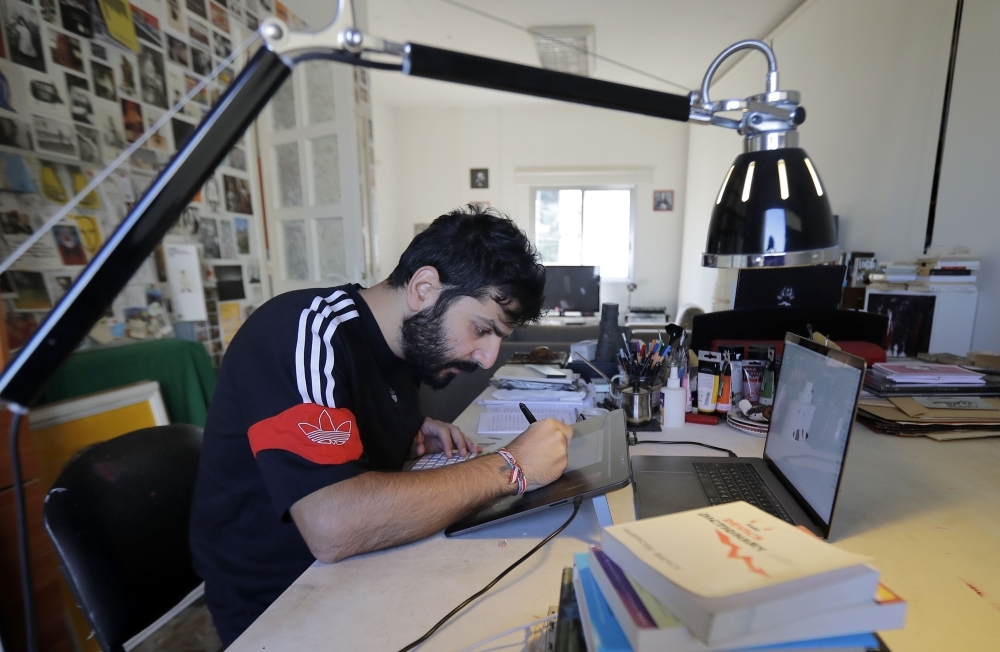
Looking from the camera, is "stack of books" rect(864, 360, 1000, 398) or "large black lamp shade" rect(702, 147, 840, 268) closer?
"large black lamp shade" rect(702, 147, 840, 268)

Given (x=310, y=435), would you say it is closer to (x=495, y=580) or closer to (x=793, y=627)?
(x=495, y=580)

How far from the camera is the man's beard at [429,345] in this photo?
991 mm

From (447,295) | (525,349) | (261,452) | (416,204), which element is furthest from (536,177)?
(261,452)

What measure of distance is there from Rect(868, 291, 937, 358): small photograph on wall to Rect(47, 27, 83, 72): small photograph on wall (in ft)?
9.81

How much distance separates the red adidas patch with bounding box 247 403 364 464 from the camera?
0.72 metres

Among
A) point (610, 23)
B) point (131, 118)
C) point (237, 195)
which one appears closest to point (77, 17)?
point (131, 118)

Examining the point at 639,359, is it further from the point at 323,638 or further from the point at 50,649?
the point at 50,649

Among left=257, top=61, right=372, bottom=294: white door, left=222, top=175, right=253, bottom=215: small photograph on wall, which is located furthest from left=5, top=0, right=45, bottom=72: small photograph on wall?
left=257, top=61, right=372, bottom=294: white door

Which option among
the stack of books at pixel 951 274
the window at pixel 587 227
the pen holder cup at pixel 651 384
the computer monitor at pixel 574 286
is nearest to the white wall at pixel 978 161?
the stack of books at pixel 951 274

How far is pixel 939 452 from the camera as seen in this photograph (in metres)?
1.00

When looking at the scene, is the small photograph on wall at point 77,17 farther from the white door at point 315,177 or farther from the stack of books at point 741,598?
the stack of books at point 741,598

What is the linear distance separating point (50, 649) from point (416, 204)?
504cm

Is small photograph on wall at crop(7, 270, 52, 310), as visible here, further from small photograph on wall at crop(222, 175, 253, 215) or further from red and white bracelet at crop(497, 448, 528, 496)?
red and white bracelet at crop(497, 448, 528, 496)

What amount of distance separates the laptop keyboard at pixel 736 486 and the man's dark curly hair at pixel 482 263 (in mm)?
469
